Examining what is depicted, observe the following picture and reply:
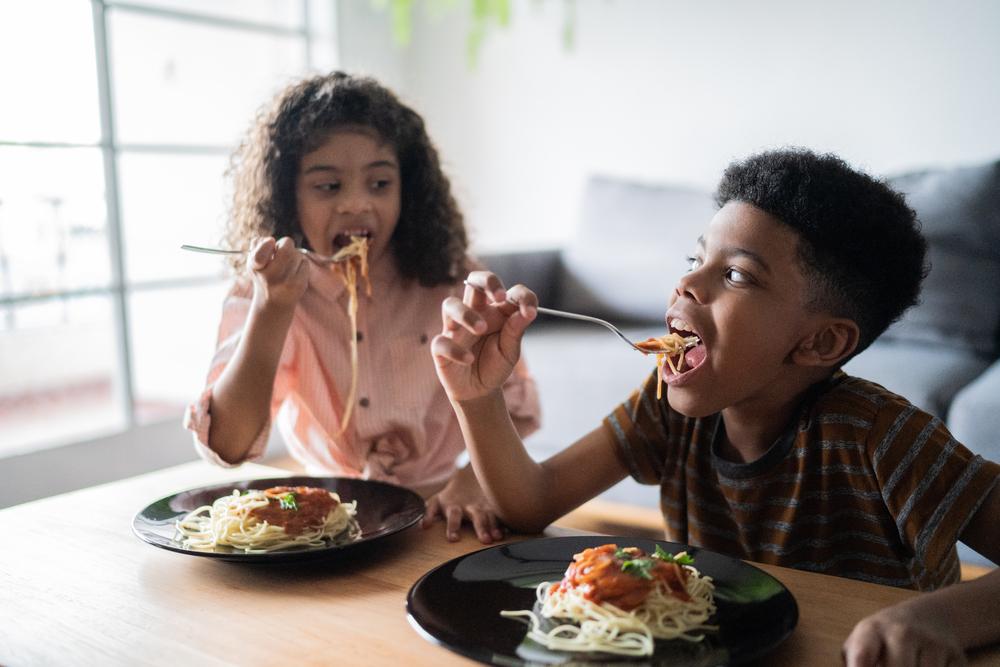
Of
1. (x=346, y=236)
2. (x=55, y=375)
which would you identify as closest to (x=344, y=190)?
(x=346, y=236)

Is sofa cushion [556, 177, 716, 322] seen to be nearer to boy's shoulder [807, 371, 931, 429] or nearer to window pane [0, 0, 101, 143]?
window pane [0, 0, 101, 143]

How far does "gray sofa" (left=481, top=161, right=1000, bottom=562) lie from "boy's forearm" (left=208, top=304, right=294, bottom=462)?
1516 mm

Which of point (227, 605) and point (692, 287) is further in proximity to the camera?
point (692, 287)

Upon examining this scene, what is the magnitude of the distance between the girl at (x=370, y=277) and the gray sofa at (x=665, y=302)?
43.2 inches

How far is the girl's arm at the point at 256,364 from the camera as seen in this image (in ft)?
4.62

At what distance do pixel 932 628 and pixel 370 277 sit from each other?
125 cm

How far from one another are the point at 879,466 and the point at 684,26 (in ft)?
9.69

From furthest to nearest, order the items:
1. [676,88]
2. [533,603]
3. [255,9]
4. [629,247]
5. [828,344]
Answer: [255,9] < [676,88] < [629,247] < [828,344] < [533,603]

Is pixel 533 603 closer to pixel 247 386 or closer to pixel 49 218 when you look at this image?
pixel 247 386

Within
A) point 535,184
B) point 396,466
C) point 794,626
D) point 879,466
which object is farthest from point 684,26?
point 794,626

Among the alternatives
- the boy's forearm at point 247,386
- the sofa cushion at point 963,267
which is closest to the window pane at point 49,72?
the boy's forearm at point 247,386

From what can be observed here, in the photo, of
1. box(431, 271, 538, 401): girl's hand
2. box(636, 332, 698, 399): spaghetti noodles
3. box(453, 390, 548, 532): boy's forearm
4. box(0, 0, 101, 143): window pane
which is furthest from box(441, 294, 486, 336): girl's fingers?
box(0, 0, 101, 143): window pane

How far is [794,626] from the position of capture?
2.81 ft

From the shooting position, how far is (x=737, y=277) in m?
1.21
